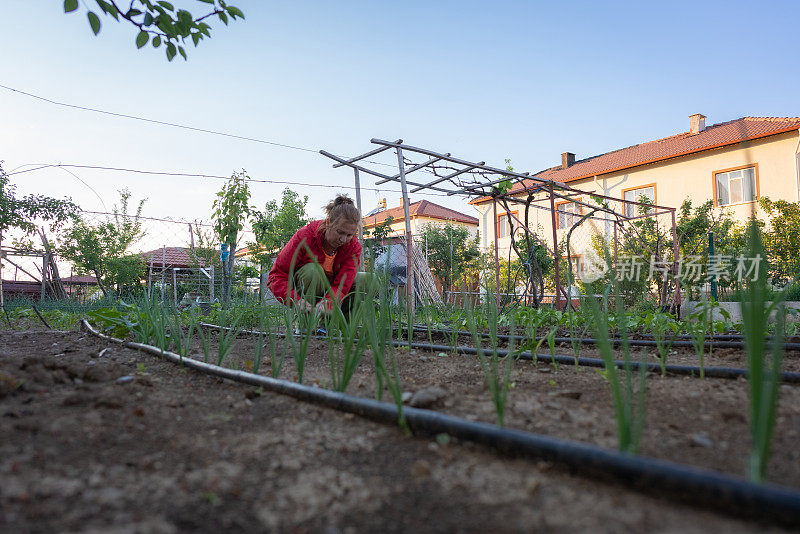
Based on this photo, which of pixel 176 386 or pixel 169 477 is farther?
pixel 176 386

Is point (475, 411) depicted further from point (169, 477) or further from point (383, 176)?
point (383, 176)

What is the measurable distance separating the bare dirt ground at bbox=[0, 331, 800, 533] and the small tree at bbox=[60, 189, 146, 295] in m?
8.58

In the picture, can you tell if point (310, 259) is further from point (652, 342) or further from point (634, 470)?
point (634, 470)

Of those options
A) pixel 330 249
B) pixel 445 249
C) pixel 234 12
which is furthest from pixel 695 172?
pixel 234 12

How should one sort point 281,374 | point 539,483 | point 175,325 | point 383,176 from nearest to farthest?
point 539,483 < point 281,374 < point 175,325 < point 383,176

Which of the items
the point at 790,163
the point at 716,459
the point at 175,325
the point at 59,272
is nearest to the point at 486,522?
the point at 716,459

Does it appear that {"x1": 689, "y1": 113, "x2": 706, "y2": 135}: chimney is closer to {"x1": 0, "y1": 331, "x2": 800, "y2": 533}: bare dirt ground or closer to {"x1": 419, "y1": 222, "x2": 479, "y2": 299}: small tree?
{"x1": 419, "y1": 222, "x2": 479, "y2": 299}: small tree

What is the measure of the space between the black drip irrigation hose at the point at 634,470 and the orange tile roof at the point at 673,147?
33.0 feet

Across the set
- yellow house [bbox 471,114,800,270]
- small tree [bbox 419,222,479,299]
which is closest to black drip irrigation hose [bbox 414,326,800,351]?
yellow house [bbox 471,114,800,270]

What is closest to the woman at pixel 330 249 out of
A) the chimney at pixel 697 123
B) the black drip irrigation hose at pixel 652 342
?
the black drip irrigation hose at pixel 652 342

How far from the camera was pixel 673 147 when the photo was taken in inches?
547

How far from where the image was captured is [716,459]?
77 cm

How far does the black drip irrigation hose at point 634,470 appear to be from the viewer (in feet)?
1.83

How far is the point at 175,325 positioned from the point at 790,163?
14.1 meters
